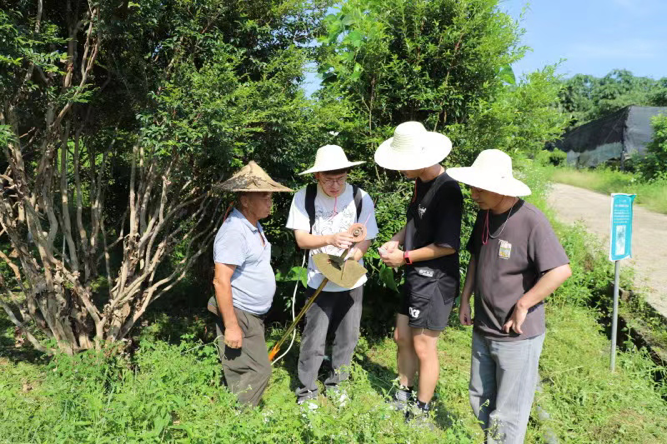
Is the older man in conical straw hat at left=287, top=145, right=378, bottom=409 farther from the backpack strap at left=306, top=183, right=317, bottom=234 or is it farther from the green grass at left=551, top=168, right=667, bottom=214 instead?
the green grass at left=551, top=168, right=667, bottom=214

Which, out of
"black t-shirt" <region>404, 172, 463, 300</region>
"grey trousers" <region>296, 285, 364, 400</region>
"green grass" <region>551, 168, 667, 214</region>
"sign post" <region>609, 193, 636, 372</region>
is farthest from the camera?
"green grass" <region>551, 168, 667, 214</region>

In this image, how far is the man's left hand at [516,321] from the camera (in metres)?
2.52

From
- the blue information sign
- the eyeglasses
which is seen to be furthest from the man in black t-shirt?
the blue information sign

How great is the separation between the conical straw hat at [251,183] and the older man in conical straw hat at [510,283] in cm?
121

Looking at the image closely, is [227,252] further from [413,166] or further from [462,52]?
[462,52]

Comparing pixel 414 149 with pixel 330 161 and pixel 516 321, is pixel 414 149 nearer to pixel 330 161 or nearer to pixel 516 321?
pixel 330 161

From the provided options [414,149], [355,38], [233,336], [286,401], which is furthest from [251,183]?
[355,38]

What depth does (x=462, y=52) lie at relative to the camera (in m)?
4.04

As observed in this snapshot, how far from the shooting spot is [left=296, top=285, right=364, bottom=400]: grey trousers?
3262 mm

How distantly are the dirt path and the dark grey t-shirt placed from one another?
3.63 metres

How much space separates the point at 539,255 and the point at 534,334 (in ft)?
1.58

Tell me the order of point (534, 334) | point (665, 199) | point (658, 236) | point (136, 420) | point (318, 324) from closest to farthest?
point (136, 420)
point (534, 334)
point (318, 324)
point (658, 236)
point (665, 199)

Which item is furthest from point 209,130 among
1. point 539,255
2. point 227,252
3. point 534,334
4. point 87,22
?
point 534,334

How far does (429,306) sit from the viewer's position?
301 centimetres
